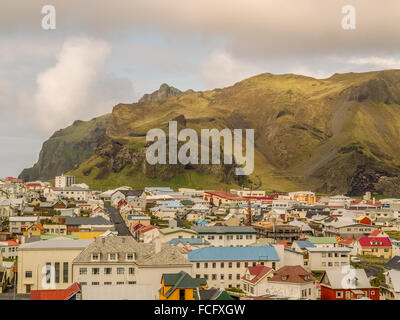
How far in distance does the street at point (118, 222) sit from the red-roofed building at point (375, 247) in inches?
1048

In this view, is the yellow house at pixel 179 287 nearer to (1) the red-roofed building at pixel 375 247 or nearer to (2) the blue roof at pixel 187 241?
(2) the blue roof at pixel 187 241

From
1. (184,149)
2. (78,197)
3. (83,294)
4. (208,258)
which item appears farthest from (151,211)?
(184,149)

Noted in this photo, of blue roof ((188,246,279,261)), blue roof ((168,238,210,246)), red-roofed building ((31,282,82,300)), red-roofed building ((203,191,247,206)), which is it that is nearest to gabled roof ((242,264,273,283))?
blue roof ((188,246,279,261))

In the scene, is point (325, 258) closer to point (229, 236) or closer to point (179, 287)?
point (229, 236)

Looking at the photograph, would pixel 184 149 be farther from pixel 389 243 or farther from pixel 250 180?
pixel 389 243

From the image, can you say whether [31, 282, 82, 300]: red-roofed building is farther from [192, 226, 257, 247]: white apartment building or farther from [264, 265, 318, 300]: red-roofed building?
[192, 226, 257, 247]: white apartment building

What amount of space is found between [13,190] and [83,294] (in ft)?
333

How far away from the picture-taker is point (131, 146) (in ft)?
634

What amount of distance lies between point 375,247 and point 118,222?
115 feet

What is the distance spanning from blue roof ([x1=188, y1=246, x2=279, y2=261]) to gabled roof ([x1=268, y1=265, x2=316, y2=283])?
728 cm

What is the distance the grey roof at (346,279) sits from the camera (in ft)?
127

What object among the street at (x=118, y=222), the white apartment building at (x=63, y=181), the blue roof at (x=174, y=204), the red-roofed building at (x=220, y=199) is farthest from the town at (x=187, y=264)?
the white apartment building at (x=63, y=181)

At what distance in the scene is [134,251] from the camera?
40625 mm

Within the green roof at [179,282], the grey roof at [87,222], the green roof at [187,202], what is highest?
the green roof at [187,202]
